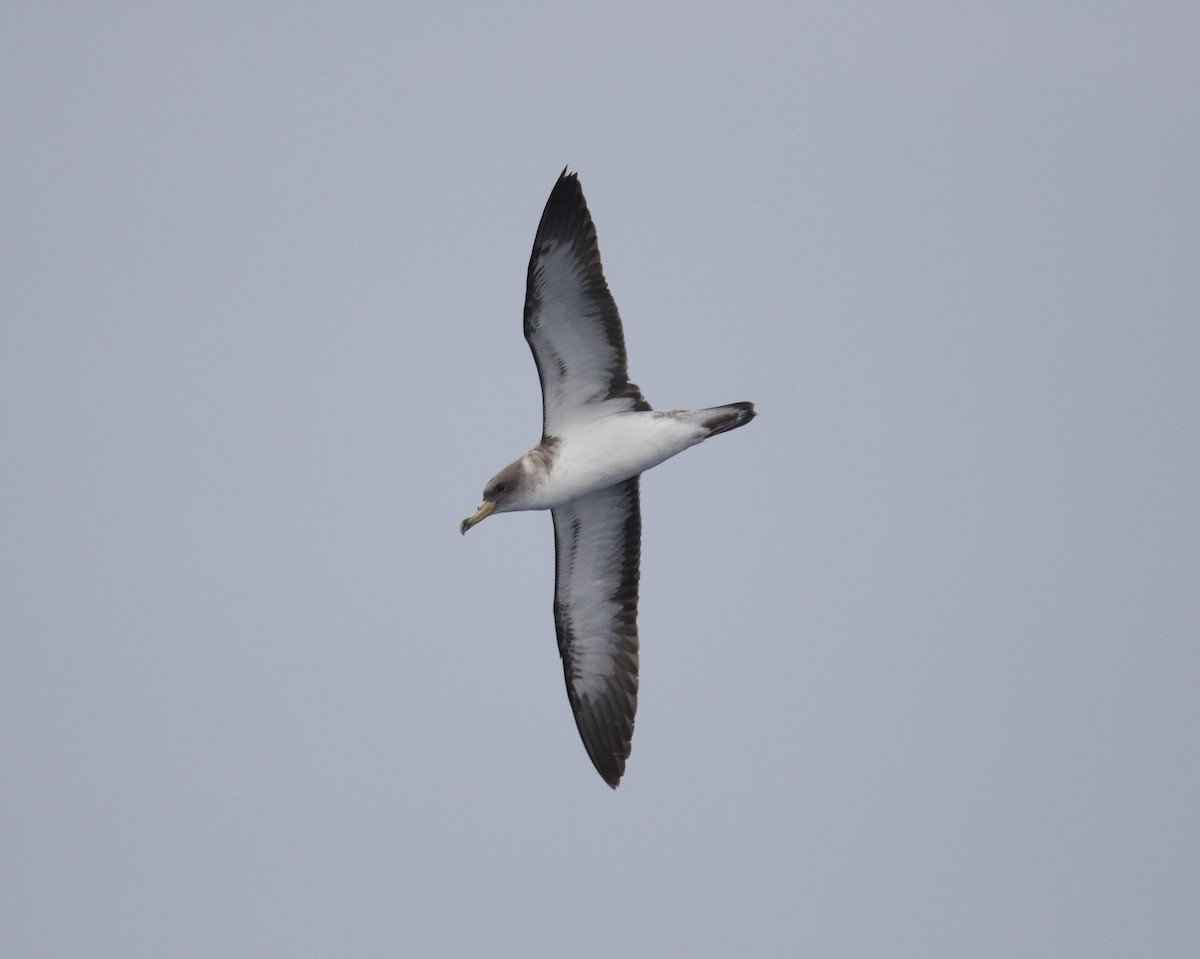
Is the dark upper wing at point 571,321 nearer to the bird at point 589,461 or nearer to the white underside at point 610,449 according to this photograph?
the bird at point 589,461

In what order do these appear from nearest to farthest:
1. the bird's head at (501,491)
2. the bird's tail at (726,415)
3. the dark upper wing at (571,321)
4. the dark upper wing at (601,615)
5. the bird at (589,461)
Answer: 1. the dark upper wing at (571,321)
2. the bird at (589,461)
3. the bird's tail at (726,415)
4. the bird's head at (501,491)
5. the dark upper wing at (601,615)

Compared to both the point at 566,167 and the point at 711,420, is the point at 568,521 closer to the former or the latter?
the point at 711,420

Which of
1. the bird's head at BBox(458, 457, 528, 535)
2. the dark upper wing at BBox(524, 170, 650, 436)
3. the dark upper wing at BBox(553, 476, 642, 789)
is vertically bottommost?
the dark upper wing at BBox(553, 476, 642, 789)

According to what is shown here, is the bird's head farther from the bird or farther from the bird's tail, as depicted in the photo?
the bird's tail

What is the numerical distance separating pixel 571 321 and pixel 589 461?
1.62 metres

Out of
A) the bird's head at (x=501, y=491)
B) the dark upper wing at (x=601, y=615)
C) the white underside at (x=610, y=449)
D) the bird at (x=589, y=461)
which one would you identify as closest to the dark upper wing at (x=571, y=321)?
the bird at (x=589, y=461)

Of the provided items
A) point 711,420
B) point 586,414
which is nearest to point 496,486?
point 586,414

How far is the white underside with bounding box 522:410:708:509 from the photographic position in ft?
53.5

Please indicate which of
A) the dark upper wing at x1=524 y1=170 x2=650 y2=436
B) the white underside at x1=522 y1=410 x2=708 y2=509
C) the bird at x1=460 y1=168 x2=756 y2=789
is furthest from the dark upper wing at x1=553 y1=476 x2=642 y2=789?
the dark upper wing at x1=524 y1=170 x2=650 y2=436

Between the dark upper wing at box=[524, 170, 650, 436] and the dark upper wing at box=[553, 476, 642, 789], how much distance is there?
139cm

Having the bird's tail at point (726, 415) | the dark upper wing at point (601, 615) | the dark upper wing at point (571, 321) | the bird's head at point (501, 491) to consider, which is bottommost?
the dark upper wing at point (601, 615)

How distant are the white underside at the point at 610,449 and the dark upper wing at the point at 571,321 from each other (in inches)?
8.3

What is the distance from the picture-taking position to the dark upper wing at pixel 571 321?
51.4 ft

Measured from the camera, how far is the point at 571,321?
1606 centimetres
